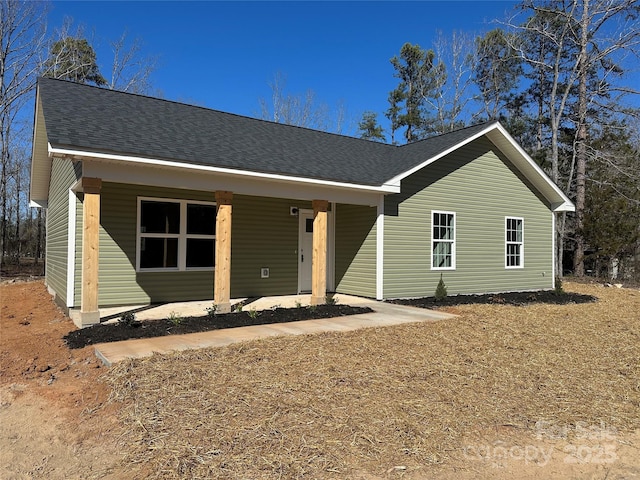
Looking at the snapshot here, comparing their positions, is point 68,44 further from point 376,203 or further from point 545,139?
point 545,139

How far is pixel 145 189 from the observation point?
924 centimetres

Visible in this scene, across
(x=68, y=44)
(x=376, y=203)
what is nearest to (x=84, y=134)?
(x=376, y=203)

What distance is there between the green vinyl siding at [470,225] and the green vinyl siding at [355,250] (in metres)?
0.38

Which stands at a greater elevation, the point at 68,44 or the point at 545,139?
the point at 68,44

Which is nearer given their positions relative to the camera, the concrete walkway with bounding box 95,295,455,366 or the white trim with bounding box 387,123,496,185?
the concrete walkway with bounding box 95,295,455,366

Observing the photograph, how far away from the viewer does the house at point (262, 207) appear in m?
7.62

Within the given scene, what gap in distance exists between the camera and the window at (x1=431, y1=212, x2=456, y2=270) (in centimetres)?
1181

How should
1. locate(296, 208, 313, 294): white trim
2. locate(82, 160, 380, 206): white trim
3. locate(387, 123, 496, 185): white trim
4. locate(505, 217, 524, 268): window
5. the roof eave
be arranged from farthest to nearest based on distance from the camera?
locate(505, 217, 524, 268): window → locate(296, 208, 313, 294): white trim → locate(387, 123, 496, 185): white trim → the roof eave → locate(82, 160, 380, 206): white trim

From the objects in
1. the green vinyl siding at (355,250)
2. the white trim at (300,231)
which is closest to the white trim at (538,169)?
the green vinyl siding at (355,250)

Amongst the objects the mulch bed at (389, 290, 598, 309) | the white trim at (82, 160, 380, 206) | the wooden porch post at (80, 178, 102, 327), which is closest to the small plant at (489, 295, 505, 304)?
the mulch bed at (389, 290, 598, 309)

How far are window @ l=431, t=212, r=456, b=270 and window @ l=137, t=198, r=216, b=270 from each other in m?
5.71

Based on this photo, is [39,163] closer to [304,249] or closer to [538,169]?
[304,249]

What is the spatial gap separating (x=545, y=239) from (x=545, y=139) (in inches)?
542

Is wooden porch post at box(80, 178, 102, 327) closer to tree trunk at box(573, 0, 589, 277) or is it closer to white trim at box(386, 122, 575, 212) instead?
white trim at box(386, 122, 575, 212)
